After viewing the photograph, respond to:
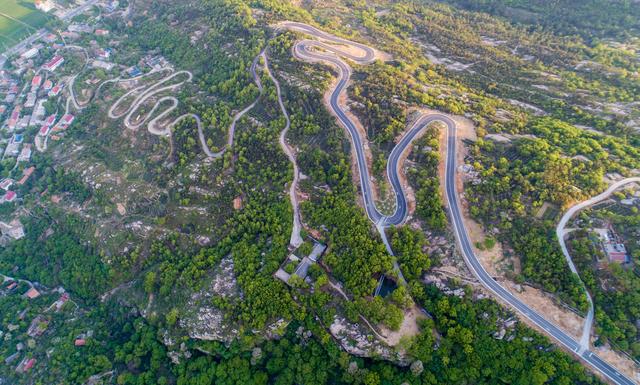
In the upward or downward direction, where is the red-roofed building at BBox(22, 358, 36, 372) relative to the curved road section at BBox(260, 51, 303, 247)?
downward

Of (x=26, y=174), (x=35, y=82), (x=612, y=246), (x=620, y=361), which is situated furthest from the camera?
(x=35, y=82)

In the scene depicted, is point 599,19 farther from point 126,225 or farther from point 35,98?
point 35,98

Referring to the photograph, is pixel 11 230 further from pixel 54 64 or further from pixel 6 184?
pixel 54 64

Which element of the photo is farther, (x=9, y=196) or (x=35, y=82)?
(x=35, y=82)

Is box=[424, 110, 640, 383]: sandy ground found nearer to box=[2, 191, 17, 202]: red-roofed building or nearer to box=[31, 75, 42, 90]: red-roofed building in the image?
box=[2, 191, 17, 202]: red-roofed building

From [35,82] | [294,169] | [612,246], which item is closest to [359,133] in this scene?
[294,169]

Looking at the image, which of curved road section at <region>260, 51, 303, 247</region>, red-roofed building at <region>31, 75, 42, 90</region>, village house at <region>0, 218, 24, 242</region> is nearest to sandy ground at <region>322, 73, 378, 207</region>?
curved road section at <region>260, 51, 303, 247</region>

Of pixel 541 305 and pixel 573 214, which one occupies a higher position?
pixel 573 214

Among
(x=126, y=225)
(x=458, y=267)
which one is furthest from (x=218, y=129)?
(x=458, y=267)
